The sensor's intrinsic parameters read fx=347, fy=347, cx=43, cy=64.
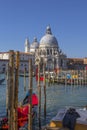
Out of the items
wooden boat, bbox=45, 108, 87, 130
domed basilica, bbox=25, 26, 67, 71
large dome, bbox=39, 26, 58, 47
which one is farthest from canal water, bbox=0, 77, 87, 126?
large dome, bbox=39, 26, 58, 47

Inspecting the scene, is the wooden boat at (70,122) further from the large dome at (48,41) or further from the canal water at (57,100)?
the large dome at (48,41)

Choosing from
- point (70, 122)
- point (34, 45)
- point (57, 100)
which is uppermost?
point (34, 45)

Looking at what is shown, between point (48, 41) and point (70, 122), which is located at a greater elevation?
point (48, 41)

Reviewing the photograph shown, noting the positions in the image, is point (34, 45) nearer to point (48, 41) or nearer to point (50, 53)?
point (50, 53)

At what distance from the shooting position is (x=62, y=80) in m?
32.2

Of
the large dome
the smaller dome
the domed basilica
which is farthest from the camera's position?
the smaller dome

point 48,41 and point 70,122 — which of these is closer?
point 70,122

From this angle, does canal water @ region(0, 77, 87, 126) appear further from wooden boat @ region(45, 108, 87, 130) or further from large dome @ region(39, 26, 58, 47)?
large dome @ region(39, 26, 58, 47)

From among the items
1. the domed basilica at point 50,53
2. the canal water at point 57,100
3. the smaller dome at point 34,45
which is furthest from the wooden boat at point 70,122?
the smaller dome at point 34,45

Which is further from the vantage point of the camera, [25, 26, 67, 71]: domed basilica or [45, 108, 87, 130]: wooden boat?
[25, 26, 67, 71]: domed basilica

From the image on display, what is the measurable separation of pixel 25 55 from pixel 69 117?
233 ft

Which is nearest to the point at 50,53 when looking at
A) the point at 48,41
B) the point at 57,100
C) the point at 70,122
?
the point at 48,41

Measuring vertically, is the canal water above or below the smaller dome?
below

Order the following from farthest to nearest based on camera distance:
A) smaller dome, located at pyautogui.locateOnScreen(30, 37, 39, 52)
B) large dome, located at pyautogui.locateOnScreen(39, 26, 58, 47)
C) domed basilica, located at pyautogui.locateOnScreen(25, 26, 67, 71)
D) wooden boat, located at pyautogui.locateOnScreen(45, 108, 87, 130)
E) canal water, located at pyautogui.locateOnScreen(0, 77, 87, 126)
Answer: smaller dome, located at pyautogui.locateOnScreen(30, 37, 39, 52) → large dome, located at pyautogui.locateOnScreen(39, 26, 58, 47) → domed basilica, located at pyautogui.locateOnScreen(25, 26, 67, 71) → canal water, located at pyautogui.locateOnScreen(0, 77, 87, 126) → wooden boat, located at pyautogui.locateOnScreen(45, 108, 87, 130)
